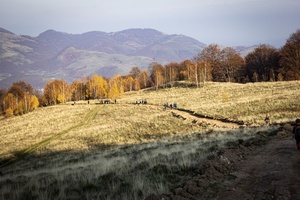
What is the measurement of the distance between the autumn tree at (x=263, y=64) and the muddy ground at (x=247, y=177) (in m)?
98.1

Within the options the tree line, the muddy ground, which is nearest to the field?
the muddy ground

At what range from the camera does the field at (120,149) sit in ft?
35.8

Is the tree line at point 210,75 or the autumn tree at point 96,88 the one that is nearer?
the tree line at point 210,75

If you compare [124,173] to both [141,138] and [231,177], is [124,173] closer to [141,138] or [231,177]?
[231,177]

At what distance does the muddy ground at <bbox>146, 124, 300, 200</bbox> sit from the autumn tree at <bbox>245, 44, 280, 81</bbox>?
98050mm

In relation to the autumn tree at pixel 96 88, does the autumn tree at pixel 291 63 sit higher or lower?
higher

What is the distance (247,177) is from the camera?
31.8ft

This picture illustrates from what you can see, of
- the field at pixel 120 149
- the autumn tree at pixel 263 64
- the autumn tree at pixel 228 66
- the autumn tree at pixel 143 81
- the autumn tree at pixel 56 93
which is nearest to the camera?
the field at pixel 120 149

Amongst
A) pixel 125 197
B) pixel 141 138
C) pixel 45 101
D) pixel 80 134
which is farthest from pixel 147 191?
pixel 45 101

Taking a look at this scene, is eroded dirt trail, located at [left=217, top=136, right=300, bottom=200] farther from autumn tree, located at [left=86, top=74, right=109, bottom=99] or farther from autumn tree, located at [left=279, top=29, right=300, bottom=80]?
autumn tree, located at [left=86, top=74, right=109, bottom=99]

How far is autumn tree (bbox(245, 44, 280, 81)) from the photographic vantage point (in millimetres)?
106312

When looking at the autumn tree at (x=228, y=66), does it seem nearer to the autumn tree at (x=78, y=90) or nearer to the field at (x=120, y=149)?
the autumn tree at (x=78, y=90)

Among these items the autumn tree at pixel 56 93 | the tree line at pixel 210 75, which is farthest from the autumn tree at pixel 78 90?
the autumn tree at pixel 56 93

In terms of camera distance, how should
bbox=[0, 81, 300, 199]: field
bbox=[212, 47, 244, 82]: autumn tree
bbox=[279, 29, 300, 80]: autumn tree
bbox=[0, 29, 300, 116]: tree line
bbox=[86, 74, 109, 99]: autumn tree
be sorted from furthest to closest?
bbox=[212, 47, 244, 82]: autumn tree, bbox=[86, 74, 109, 99]: autumn tree, bbox=[0, 29, 300, 116]: tree line, bbox=[279, 29, 300, 80]: autumn tree, bbox=[0, 81, 300, 199]: field
